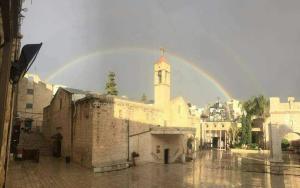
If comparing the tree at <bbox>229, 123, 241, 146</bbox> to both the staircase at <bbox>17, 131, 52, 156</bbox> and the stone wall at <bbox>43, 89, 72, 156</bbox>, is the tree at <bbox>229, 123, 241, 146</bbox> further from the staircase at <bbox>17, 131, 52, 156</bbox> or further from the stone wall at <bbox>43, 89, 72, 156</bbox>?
the staircase at <bbox>17, 131, 52, 156</bbox>

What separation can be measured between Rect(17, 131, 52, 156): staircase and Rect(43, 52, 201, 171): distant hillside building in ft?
5.66

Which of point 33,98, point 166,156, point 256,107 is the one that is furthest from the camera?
point 256,107

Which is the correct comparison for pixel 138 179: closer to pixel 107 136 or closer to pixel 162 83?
pixel 107 136

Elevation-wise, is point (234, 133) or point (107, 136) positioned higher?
point (107, 136)

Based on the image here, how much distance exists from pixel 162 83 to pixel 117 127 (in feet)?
38.9

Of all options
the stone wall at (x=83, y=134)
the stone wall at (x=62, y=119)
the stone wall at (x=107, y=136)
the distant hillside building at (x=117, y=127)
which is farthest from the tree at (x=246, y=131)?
the stone wall at (x=83, y=134)

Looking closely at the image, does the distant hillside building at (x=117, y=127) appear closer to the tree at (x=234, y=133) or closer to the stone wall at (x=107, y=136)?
the stone wall at (x=107, y=136)

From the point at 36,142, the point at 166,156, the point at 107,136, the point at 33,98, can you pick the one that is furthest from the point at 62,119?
the point at 33,98

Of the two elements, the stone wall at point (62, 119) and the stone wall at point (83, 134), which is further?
the stone wall at point (62, 119)

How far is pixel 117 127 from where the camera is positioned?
99.2ft

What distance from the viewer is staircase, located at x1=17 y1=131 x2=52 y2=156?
3618 cm

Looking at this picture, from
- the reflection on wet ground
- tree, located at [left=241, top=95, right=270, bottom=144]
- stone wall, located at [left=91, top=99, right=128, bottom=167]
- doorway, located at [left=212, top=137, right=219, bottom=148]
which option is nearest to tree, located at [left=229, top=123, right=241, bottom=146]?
tree, located at [left=241, top=95, right=270, bottom=144]

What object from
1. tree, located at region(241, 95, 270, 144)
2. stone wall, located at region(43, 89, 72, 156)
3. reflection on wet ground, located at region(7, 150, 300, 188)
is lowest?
reflection on wet ground, located at region(7, 150, 300, 188)

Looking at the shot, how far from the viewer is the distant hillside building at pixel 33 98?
54625mm
